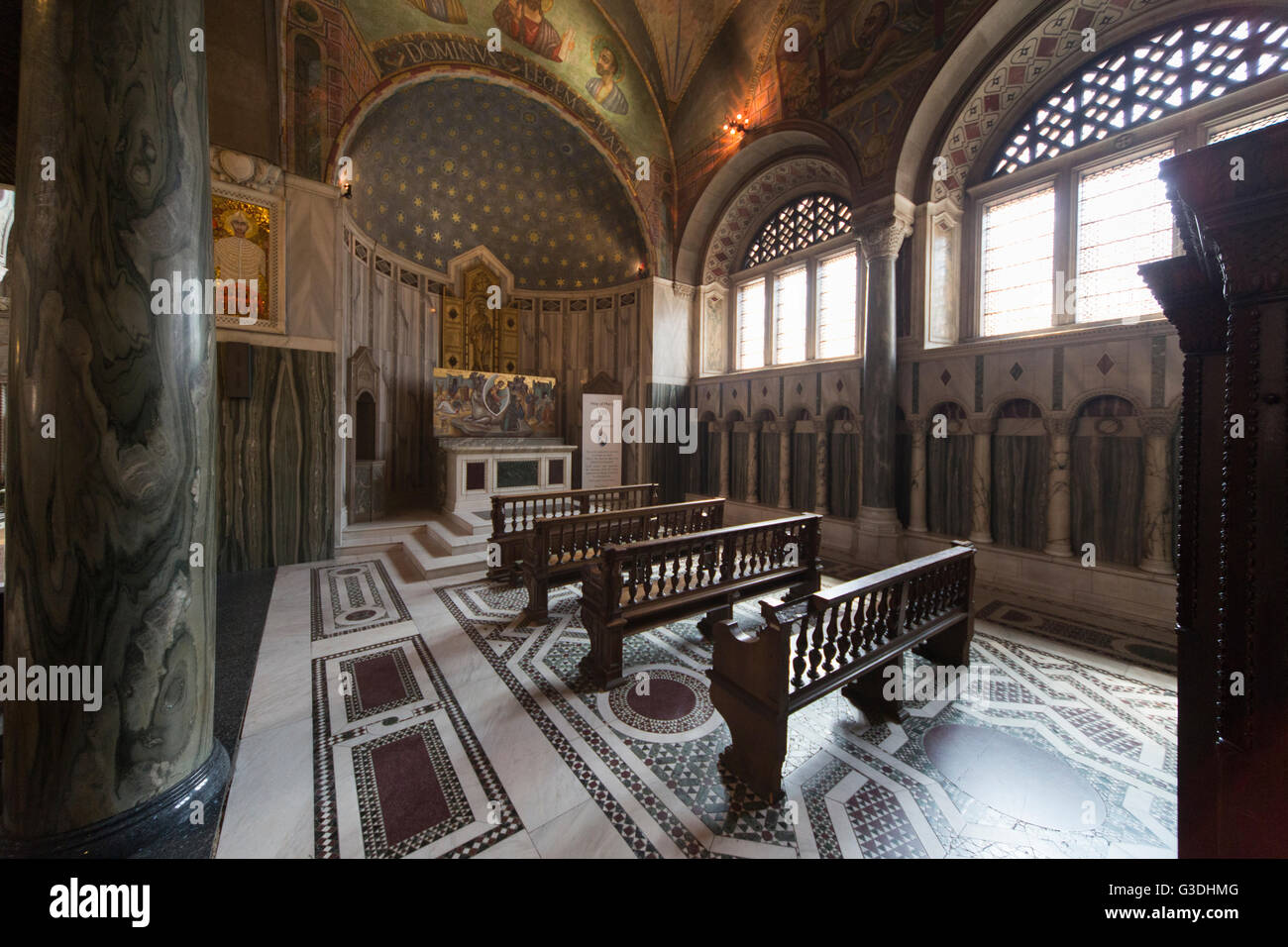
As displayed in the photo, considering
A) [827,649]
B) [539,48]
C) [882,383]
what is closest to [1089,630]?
[882,383]

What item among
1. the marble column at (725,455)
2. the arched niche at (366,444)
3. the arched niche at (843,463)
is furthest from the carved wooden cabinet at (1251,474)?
the arched niche at (366,444)

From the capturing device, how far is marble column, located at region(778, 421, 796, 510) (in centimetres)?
910

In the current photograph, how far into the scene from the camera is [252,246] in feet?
20.8

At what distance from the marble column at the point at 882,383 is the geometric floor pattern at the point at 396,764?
649 cm

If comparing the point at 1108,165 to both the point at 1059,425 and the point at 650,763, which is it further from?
the point at 650,763

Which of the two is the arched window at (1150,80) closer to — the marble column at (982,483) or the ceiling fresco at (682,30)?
the marble column at (982,483)

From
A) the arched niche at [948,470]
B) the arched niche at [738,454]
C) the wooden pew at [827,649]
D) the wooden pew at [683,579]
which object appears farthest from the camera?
the arched niche at [738,454]

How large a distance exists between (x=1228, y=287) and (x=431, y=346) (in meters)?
11.7

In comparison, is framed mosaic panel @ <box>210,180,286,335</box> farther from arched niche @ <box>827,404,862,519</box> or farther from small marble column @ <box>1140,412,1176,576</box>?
small marble column @ <box>1140,412,1176,576</box>

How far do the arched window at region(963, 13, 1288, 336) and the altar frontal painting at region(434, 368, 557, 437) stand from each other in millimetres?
8399

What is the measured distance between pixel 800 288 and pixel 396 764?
10.2 metres

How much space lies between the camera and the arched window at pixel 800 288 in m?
9.02

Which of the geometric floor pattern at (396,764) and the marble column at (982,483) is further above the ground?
the marble column at (982,483)

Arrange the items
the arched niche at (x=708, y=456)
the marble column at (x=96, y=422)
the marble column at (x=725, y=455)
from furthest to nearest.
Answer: the arched niche at (x=708, y=456), the marble column at (x=725, y=455), the marble column at (x=96, y=422)
